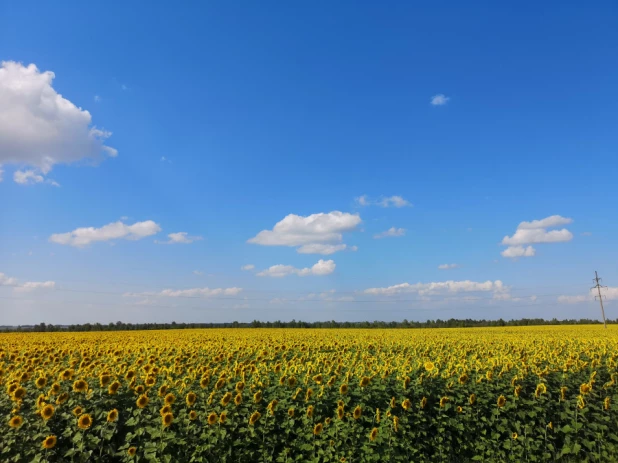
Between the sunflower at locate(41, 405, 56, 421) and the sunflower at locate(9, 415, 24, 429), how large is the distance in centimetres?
29

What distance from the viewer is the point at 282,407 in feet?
25.4

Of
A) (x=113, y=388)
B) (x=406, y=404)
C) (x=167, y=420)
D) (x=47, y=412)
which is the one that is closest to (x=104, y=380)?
(x=113, y=388)

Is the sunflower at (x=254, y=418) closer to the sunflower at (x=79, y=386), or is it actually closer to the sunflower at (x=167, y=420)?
the sunflower at (x=167, y=420)

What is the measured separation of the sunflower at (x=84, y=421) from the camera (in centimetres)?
639

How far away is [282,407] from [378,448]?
1.91 meters

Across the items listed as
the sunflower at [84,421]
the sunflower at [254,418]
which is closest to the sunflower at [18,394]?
the sunflower at [84,421]

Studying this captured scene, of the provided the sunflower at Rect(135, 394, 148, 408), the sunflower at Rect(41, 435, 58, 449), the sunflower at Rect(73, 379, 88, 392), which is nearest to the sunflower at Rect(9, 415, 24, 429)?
the sunflower at Rect(41, 435, 58, 449)

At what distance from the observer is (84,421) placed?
21.2ft

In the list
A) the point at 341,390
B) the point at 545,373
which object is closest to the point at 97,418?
the point at 341,390

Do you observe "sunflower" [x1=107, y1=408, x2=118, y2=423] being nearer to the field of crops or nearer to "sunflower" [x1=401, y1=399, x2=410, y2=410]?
the field of crops

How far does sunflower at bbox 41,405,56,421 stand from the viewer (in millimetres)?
6492

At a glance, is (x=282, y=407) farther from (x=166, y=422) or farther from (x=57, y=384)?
(x=57, y=384)

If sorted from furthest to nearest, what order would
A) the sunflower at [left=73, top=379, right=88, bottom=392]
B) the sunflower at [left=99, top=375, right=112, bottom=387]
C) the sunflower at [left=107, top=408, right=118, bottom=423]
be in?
the sunflower at [left=99, top=375, right=112, bottom=387], the sunflower at [left=73, top=379, right=88, bottom=392], the sunflower at [left=107, top=408, right=118, bottom=423]

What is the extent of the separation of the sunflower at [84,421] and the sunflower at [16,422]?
85cm
